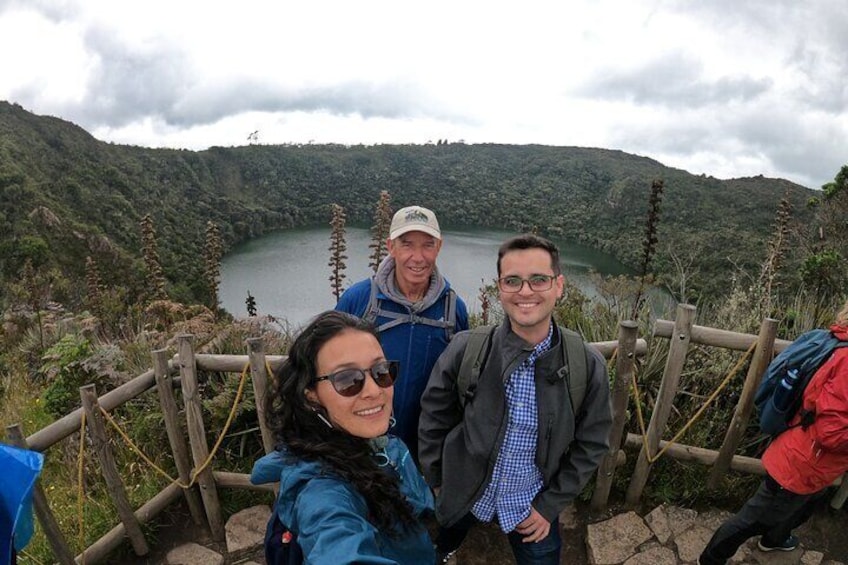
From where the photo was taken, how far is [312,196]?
70.0m

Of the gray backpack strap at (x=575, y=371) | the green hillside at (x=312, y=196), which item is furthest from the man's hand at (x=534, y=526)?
the green hillside at (x=312, y=196)

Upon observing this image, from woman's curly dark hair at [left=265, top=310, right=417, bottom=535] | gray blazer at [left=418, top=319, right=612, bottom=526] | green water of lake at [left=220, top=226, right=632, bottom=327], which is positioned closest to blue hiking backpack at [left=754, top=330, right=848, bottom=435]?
gray blazer at [left=418, top=319, right=612, bottom=526]

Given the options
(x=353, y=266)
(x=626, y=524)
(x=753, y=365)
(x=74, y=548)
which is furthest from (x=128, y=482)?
(x=353, y=266)

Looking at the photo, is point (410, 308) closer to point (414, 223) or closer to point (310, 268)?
point (414, 223)

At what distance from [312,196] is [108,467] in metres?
70.4

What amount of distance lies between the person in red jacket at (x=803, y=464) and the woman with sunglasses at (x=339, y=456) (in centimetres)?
156

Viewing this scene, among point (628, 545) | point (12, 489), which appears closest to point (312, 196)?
point (628, 545)

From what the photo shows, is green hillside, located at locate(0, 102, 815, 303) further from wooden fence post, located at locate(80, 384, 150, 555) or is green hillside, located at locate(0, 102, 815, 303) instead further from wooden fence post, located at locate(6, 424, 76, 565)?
wooden fence post, located at locate(6, 424, 76, 565)

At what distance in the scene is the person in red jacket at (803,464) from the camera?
70.4 inches

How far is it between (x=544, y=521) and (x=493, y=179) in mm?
74570

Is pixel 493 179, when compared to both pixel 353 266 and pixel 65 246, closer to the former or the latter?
pixel 353 266

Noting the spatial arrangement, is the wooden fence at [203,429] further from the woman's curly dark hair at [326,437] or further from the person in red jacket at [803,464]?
the woman's curly dark hair at [326,437]

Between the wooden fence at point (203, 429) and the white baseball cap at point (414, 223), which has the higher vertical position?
the white baseball cap at point (414, 223)

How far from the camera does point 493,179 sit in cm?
7388
